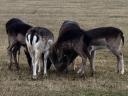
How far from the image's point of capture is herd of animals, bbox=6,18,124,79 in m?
14.8

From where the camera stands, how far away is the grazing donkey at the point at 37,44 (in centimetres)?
1464

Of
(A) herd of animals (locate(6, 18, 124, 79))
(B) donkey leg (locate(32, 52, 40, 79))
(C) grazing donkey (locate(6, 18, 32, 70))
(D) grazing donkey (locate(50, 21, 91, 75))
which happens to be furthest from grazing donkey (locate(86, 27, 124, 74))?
(C) grazing donkey (locate(6, 18, 32, 70))

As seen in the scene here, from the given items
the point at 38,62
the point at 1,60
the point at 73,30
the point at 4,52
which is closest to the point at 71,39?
the point at 73,30

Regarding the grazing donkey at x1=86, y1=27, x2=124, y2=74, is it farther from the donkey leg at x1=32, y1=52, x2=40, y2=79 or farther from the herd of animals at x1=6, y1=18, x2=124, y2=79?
the donkey leg at x1=32, y1=52, x2=40, y2=79

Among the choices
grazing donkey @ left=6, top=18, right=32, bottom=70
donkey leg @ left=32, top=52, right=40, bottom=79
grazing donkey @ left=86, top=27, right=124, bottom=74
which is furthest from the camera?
grazing donkey @ left=6, top=18, right=32, bottom=70

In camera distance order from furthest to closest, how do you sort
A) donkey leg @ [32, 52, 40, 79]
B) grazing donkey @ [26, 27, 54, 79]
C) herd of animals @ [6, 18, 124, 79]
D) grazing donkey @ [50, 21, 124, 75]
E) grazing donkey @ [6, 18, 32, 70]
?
grazing donkey @ [6, 18, 32, 70]
grazing donkey @ [50, 21, 124, 75]
herd of animals @ [6, 18, 124, 79]
grazing donkey @ [26, 27, 54, 79]
donkey leg @ [32, 52, 40, 79]

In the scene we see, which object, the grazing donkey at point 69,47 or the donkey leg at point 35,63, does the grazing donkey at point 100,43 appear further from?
the donkey leg at point 35,63

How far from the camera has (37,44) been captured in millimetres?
14648

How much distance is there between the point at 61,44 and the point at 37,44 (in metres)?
1.01

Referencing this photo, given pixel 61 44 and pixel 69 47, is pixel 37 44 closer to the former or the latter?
pixel 61 44

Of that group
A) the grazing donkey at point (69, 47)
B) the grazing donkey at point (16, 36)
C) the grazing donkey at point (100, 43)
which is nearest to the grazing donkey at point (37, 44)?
the grazing donkey at point (69, 47)

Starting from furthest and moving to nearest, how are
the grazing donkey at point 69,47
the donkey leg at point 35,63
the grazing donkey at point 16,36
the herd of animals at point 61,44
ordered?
the grazing donkey at point 16,36 < the grazing donkey at point 69,47 < the herd of animals at point 61,44 < the donkey leg at point 35,63

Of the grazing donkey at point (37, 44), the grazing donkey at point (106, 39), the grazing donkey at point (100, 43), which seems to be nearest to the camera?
the grazing donkey at point (37, 44)

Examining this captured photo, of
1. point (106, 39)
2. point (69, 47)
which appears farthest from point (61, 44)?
point (106, 39)
